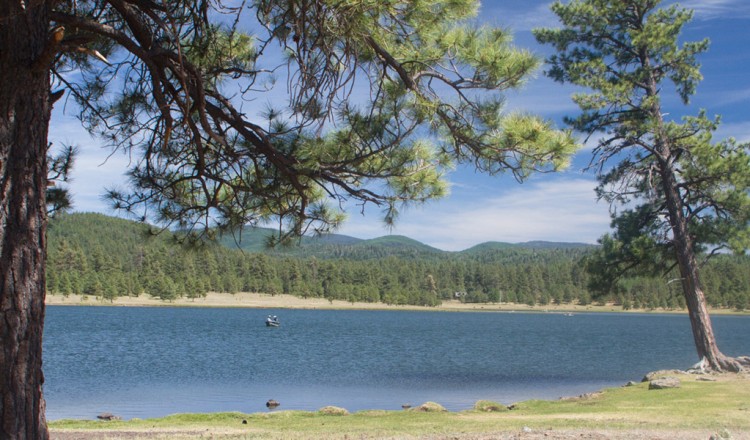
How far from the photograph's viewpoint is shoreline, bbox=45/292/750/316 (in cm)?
9688

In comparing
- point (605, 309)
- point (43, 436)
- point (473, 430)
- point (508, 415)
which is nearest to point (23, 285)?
point (43, 436)

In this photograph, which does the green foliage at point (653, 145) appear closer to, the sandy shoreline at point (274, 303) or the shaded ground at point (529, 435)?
the shaded ground at point (529, 435)

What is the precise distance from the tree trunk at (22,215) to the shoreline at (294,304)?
3614 inches

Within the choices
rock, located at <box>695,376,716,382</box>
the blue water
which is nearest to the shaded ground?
the blue water

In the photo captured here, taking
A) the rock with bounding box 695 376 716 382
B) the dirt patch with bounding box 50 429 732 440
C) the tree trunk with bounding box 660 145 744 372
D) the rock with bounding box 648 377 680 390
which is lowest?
the rock with bounding box 695 376 716 382

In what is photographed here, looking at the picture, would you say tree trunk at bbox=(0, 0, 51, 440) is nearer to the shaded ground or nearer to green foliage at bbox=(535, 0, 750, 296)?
the shaded ground

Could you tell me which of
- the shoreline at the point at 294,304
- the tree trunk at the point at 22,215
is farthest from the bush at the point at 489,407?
the shoreline at the point at 294,304

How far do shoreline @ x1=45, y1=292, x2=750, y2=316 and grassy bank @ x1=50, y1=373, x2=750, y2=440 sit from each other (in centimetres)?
8611

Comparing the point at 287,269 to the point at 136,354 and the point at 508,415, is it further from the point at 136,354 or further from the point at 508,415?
the point at 508,415

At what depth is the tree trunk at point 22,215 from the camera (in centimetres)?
360

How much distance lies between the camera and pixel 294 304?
11769 centimetres

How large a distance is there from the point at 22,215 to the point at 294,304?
115701 mm

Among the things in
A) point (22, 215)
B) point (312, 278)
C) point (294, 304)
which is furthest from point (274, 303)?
point (22, 215)

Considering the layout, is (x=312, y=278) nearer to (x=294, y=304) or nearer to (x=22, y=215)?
(x=294, y=304)
